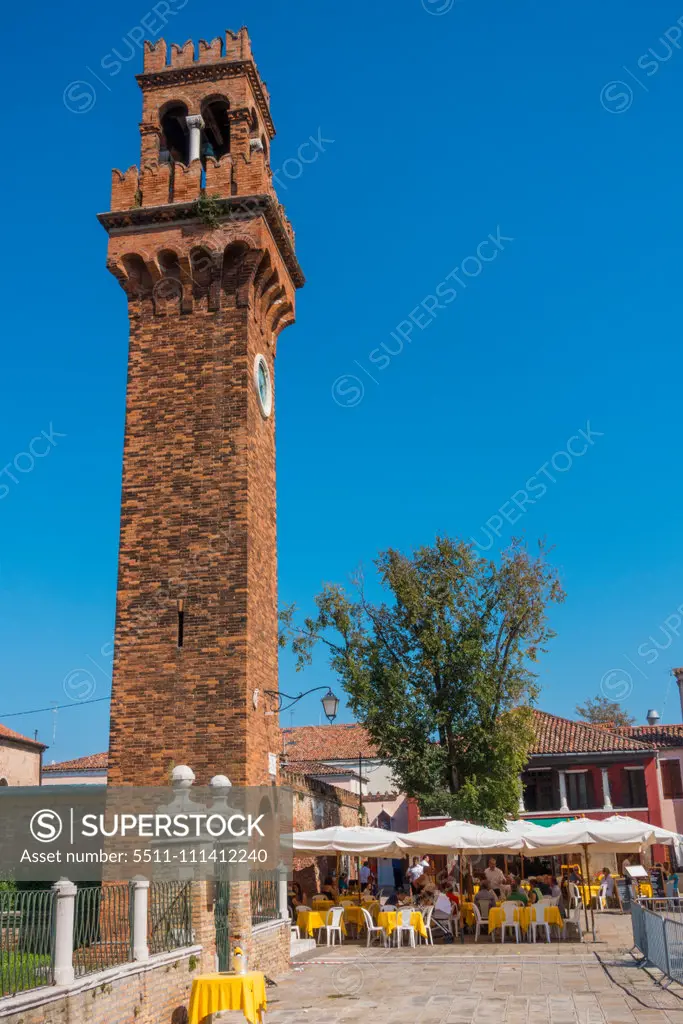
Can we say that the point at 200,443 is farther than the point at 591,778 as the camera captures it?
No

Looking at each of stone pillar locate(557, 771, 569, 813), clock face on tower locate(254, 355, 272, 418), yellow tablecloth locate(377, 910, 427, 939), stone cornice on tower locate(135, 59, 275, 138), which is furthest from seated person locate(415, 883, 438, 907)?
stone pillar locate(557, 771, 569, 813)

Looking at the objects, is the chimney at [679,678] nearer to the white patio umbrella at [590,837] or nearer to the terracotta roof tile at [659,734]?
the terracotta roof tile at [659,734]

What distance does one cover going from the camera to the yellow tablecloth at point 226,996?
33.4ft

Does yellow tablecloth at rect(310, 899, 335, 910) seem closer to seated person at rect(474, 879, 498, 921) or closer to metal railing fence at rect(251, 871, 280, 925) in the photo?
seated person at rect(474, 879, 498, 921)

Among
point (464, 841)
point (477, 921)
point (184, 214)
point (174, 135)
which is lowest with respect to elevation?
point (477, 921)

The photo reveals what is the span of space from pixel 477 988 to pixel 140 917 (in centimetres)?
498

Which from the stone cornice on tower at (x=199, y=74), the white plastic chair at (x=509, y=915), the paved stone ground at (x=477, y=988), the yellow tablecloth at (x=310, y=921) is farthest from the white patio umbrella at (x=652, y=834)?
the stone cornice on tower at (x=199, y=74)

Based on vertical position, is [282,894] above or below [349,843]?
below

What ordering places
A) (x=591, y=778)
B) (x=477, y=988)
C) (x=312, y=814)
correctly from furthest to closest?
(x=591, y=778) < (x=312, y=814) < (x=477, y=988)

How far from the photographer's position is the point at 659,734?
43.4 metres

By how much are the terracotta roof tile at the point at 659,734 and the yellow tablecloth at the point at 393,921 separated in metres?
26.1

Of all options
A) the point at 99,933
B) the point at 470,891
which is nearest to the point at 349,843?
the point at 470,891

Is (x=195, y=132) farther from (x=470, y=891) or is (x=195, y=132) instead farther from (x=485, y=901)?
(x=470, y=891)

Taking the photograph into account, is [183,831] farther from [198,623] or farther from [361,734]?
[361,734]
